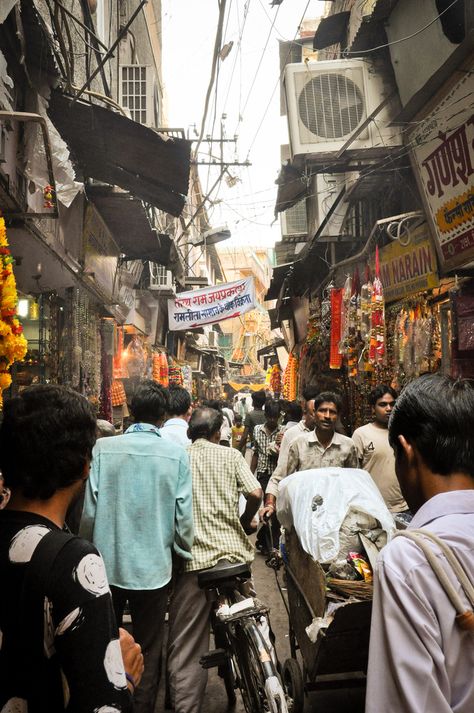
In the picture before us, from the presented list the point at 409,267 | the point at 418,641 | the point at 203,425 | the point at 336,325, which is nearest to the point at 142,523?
the point at 203,425

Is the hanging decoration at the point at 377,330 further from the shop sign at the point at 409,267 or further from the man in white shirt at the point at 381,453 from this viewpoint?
the man in white shirt at the point at 381,453

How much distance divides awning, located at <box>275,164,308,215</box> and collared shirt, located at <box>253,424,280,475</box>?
4.75 meters

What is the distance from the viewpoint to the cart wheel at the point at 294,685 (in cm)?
333

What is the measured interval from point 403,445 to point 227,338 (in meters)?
52.5

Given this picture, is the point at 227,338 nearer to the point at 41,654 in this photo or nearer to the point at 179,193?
the point at 179,193

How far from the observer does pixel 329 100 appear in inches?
349

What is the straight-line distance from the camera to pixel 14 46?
4.88 meters

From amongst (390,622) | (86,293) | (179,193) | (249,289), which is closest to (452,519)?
(390,622)

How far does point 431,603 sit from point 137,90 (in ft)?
40.5

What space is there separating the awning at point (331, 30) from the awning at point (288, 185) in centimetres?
286

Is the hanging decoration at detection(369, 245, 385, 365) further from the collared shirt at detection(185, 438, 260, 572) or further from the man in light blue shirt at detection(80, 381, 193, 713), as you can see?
the man in light blue shirt at detection(80, 381, 193, 713)

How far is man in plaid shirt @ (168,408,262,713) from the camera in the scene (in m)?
3.57

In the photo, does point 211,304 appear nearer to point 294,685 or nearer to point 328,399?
point 328,399

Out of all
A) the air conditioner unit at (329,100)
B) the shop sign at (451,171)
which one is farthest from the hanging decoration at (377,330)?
the air conditioner unit at (329,100)
